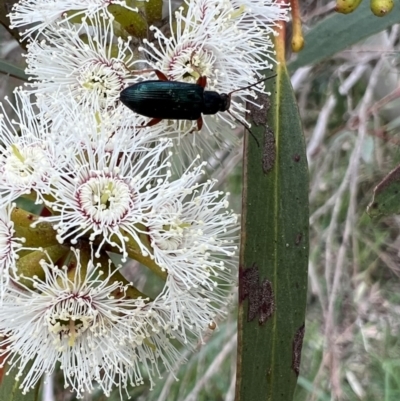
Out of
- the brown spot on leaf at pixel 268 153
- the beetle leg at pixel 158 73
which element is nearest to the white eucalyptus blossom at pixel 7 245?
the beetle leg at pixel 158 73

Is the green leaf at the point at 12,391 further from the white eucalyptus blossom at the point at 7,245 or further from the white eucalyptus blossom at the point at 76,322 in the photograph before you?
the white eucalyptus blossom at the point at 7,245

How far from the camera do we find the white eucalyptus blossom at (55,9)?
1.04 m

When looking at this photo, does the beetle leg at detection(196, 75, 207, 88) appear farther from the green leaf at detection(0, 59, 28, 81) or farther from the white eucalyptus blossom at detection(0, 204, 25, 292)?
the green leaf at detection(0, 59, 28, 81)

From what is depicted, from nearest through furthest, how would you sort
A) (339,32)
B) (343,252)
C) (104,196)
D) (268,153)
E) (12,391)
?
(104,196) → (268,153) → (12,391) → (339,32) → (343,252)

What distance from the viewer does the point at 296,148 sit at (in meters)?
1.07

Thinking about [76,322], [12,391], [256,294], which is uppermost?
[256,294]

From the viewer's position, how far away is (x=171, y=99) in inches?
39.2

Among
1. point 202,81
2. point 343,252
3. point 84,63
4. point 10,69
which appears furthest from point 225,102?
point 343,252

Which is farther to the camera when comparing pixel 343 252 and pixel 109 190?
pixel 343 252

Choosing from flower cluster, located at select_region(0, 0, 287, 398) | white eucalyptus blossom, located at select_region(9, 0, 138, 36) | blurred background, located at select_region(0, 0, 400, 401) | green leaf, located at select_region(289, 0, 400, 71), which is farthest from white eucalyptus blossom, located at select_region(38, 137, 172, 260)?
blurred background, located at select_region(0, 0, 400, 401)

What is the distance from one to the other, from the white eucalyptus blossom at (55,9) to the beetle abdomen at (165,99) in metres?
0.15

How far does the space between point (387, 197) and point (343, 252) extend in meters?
1.01

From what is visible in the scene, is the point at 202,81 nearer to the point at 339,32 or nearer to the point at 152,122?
the point at 152,122

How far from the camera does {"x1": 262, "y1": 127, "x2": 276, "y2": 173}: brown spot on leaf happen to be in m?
1.06
